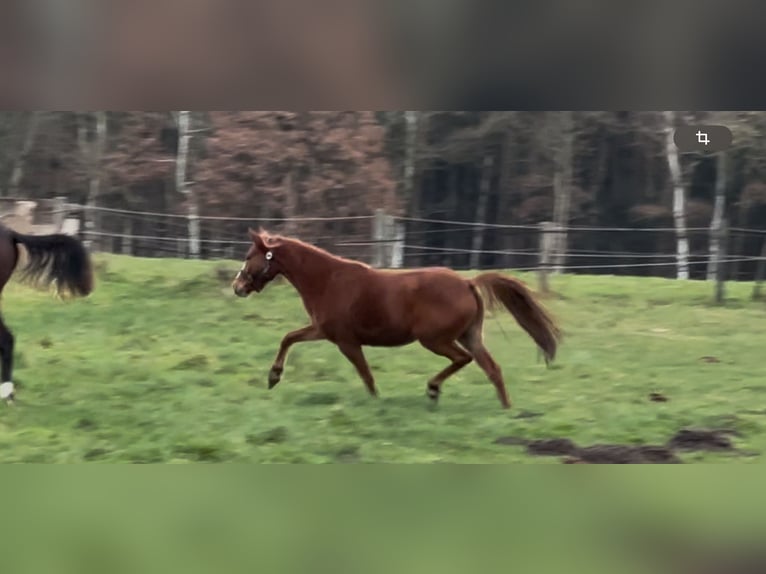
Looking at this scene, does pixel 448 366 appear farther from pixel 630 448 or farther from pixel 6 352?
pixel 6 352

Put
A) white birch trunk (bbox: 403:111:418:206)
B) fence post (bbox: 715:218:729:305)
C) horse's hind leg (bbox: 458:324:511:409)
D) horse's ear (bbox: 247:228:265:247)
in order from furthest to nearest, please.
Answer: horse's hind leg (bbox: 458:324:511:409) < horse's ear (bbox: 247:228:265:247) < fence post (bbox: 715:218:729:305) < white birch trunk (bbox: 403:111:418:206)

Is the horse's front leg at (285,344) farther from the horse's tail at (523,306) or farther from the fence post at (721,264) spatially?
the fence post at (721,264)

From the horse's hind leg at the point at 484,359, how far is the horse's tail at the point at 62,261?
116 centimetres

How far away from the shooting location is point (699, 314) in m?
2.51

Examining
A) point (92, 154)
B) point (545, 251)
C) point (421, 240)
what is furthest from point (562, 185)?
point (92, 154)

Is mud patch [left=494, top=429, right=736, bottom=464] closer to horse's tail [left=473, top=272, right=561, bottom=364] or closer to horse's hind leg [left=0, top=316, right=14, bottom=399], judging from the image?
horse's tail [left=473, top=272, right=561, bottom=364]

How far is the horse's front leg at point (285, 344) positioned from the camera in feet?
8.53

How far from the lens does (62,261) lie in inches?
99.9

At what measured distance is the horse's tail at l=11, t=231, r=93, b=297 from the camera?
8.30ft

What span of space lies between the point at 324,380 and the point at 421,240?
1.78 feet

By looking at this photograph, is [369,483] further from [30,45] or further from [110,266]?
[30,45]

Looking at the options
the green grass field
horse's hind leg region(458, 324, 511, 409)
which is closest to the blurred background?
the green grass field

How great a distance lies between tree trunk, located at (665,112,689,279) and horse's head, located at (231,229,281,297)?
1134mm

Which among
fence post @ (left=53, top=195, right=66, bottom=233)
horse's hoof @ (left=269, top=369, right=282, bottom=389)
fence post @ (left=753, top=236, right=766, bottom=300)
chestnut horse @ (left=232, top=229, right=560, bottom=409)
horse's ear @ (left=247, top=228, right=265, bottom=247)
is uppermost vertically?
fence post @ (left=53, top=195, right=66, bottom=233)
